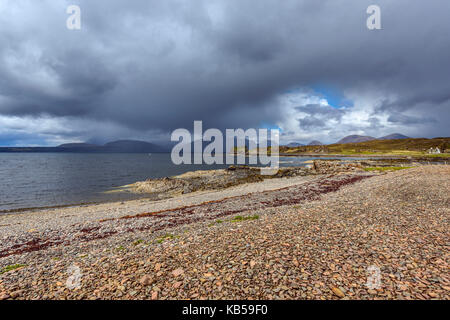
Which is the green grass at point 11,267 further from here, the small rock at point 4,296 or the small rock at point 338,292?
the small rock at point 338,292

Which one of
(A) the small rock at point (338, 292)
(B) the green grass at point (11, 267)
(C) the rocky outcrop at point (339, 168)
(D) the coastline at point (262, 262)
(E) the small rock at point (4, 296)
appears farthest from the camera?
(C) the rocky outcrop at point (339, 168)

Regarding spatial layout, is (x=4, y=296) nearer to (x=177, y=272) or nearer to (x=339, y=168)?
(x=177, y=272)

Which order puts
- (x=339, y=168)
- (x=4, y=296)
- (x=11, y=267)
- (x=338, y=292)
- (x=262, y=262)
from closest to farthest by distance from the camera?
(x=338, y=292), (x=4, y=296), (x=262, y=262), (x=11, y=267), (x=339, y=168)

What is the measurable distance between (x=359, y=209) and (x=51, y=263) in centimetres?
1967

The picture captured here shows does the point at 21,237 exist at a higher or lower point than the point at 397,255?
lower

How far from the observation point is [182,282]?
6.75 m

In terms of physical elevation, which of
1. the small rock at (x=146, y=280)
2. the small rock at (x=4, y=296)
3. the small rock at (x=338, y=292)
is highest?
the small rock at (x=338, y=292)

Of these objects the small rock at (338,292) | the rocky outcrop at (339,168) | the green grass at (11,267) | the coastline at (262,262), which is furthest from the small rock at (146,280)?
the rocky outcrop at (339,168)

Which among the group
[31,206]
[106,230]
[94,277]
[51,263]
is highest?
[94,277]

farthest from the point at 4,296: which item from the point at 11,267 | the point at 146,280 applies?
the point at 146,280

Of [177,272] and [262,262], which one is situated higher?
[262,262]

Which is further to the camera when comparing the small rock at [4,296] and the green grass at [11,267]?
the green grass at [11,267]
